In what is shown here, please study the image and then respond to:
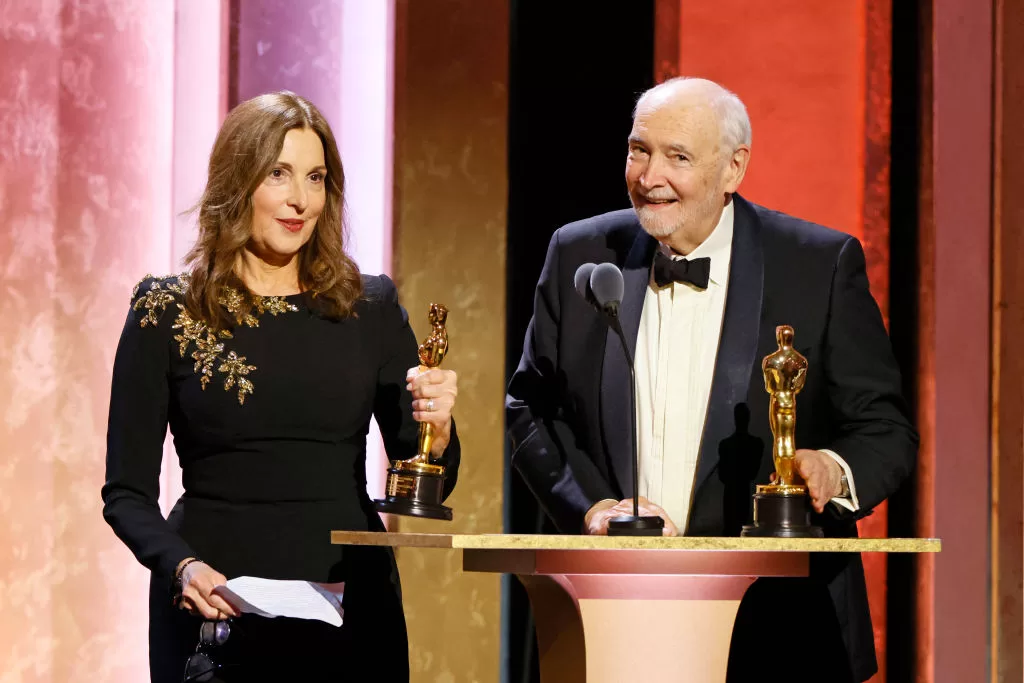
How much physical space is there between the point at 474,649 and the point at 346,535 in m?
1.92

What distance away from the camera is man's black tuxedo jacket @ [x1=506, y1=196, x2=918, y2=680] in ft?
8.06

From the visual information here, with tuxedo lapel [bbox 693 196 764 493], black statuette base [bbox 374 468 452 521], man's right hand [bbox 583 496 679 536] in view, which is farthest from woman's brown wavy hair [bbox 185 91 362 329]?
tuxedo lapel [bbox 693 196 764 493]

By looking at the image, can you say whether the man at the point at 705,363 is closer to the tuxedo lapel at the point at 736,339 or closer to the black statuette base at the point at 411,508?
the tuxedo lapel at the point at 736,339

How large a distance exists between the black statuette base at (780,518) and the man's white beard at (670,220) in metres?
0.71

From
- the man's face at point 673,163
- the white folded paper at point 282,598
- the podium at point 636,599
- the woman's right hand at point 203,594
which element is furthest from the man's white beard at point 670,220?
the woman's right hand at point 203,594

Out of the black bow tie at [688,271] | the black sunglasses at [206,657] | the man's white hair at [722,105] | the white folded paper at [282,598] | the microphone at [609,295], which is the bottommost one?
the black sunglasses at [206,657]

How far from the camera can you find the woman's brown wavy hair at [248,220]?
242 cm

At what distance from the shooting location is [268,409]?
2.33 m

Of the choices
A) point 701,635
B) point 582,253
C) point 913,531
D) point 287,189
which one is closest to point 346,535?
point 701,635

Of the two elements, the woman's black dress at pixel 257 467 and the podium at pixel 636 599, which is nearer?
the podium at pixel 636 599

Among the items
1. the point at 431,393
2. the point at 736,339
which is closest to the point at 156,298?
the point at 431,393

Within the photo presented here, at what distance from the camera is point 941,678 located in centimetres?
356

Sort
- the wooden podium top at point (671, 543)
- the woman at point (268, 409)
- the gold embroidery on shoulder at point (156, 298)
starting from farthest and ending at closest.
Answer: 1. the gold embroidery on shoulder at point (156, 298)
2. the woman at point (268, 409)
3. the wooden podium top at point (671, 543)

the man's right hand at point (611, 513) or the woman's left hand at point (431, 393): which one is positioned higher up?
the woman's left hand at point (431, 393)
